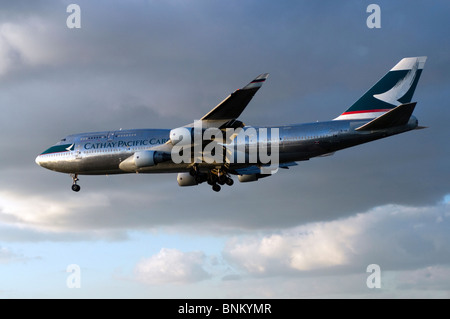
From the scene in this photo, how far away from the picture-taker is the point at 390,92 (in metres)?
49.7

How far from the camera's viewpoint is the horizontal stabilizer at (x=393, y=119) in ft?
136

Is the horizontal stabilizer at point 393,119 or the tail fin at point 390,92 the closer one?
the horizontal stabilizer at point 393,119

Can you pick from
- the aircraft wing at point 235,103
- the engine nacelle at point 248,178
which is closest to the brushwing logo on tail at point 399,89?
the engine nacelle at point 248,178

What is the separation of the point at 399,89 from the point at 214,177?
17348 millimetres

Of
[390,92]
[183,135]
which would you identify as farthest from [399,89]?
[183,135]

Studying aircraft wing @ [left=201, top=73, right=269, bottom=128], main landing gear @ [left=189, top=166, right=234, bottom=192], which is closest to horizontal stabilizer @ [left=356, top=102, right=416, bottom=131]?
aircraft wing @ [left=201, top=73, right=269, bottom=128]

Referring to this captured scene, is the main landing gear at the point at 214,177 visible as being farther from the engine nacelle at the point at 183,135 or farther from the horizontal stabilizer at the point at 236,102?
the horizontal stabilizer at the point at 236,102

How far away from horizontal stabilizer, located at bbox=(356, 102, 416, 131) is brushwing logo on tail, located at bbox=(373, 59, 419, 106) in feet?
20.1

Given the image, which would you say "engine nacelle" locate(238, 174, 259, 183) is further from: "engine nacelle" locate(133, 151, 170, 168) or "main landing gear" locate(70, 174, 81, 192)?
"main landing gear" locate(70, 174, 81, 192)

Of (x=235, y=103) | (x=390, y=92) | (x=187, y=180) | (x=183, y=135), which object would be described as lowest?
(x=183, y=135)

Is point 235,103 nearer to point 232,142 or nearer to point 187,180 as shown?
point 232,142

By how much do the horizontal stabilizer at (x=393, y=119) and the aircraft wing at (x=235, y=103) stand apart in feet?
33.4
